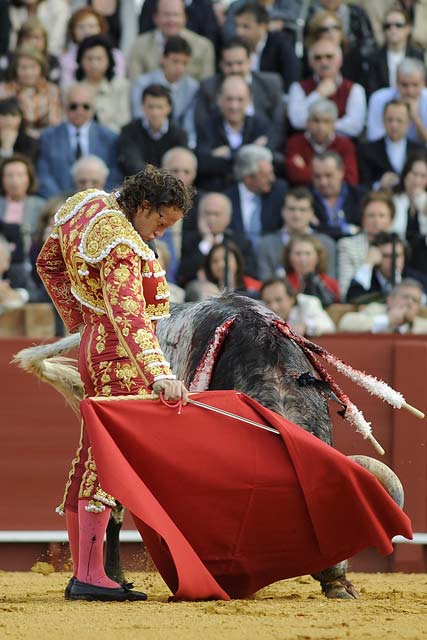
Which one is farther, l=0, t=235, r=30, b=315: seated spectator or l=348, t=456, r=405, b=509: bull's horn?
l=0, t=235, r=30, b=315: seated spectator

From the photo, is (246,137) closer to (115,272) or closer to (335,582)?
(335,582)

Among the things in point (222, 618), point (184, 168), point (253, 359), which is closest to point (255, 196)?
point (184, 168)

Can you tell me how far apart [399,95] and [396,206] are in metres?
1.08

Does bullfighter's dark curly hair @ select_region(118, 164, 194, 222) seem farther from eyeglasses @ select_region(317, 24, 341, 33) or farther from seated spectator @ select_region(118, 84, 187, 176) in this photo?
eyeglasses @ select_region(317, 24, 341, 33)

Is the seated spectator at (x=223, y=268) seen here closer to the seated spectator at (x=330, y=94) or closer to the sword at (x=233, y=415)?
the seated spectator at (x=330, y=94)

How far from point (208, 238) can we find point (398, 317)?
1199 millimetres

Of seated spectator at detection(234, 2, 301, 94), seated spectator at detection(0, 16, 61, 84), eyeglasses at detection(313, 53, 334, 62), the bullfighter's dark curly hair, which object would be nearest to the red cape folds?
the bullfighter's dark curly hair

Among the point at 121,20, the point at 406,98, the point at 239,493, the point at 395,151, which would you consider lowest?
the point at 239,493

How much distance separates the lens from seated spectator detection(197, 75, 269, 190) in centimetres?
862

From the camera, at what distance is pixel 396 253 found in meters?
7.83

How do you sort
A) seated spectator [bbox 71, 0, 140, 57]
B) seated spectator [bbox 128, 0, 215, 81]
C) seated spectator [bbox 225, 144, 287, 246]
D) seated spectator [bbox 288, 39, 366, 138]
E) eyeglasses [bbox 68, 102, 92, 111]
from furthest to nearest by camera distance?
1. seated spectator [bbox 71, 0, 140, 57]
2. seated spectator [bbox 128, 0, 215, 81]
3. seated spectator [bbox 288, 39, 366, 138]
4. eyeglasses [bbox 68, 102, 92, 111]
5. seated spectator [bbox 225, 144, 287, 246]

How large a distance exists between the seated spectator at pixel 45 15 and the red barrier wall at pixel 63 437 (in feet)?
11.7

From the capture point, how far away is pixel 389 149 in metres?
8.94

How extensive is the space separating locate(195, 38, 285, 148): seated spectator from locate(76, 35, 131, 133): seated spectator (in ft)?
1.65
